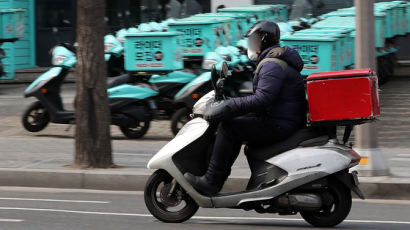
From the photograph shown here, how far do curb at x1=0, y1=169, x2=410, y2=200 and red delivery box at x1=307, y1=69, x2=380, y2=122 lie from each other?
2.19 meters

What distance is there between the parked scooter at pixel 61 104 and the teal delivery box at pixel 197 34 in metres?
2.81

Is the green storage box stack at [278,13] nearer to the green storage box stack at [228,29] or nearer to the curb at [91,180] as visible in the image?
the green storage box stack at [228,29]

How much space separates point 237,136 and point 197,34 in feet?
29.1

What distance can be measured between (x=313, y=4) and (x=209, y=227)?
16936 mm

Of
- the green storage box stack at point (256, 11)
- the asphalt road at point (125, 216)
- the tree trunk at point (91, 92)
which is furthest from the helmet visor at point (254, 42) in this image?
the green storage box stack at point (256, 11)

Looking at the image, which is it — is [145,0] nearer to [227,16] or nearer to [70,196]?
[227,16]

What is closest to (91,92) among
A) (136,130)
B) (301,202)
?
(136,130)

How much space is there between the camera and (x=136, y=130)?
12.5 m

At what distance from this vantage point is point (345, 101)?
666cm

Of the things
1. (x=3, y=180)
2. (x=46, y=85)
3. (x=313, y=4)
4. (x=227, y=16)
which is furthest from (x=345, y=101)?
(x=313, y=4)

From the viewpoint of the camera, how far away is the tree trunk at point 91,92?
9.65 metres

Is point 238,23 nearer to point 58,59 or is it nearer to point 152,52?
point 152,52

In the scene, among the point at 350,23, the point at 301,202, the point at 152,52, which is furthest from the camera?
the point at 350,23

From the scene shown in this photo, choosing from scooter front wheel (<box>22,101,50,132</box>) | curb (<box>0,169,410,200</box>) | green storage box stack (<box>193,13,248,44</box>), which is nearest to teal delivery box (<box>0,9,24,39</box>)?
green storage box stack (<box>193,13,248,44</box>)
